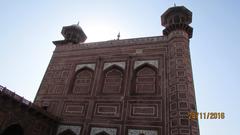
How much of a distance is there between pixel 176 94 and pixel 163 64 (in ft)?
6.90

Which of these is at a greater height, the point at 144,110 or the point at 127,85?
the point at 127,85

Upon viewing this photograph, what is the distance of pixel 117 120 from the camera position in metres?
10.0

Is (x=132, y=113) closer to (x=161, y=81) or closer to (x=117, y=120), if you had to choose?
(x=117, y=120)

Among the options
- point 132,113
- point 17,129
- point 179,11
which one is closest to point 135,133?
point 132,113

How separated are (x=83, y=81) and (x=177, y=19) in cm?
678

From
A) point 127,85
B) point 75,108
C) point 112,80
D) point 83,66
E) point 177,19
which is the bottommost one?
point 75,108

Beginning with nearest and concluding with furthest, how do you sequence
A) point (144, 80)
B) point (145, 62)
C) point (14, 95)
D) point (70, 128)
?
point (14, 95) < point (70, 128) < point (144, 80) < point (145, 62)

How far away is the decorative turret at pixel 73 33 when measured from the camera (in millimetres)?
15680

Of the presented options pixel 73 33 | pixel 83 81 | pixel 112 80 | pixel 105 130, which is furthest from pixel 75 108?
pixel 73 33

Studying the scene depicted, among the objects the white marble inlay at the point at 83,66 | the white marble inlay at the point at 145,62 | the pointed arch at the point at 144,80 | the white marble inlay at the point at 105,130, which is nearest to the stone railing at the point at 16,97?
the white marble inlay at the point at 105,130

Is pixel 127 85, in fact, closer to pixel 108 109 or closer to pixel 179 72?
pixel 108 109

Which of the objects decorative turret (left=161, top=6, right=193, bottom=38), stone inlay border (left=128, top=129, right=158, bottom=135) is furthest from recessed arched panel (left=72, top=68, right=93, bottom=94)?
decorative turret (left=161, top=6, right=193, bottom=38)

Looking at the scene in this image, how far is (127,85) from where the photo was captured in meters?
11.1

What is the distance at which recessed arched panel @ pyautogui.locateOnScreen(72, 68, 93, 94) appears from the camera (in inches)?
469
